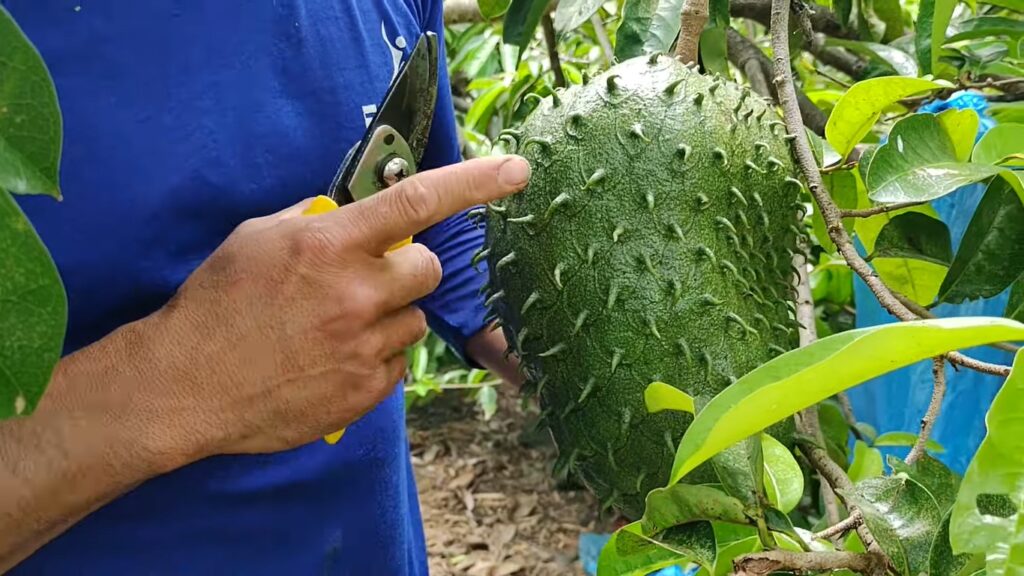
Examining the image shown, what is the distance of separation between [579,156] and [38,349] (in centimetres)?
58

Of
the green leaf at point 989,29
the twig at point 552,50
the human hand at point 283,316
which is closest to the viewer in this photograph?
the human hand at point 283,316

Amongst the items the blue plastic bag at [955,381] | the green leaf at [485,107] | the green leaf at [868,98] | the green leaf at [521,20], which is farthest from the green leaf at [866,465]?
the green leaf at [485,107]

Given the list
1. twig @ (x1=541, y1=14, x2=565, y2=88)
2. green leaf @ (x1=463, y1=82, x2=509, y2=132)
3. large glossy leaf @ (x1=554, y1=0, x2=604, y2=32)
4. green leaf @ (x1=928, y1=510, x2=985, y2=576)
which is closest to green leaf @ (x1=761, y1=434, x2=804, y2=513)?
green leaf @ (x1=928, y1=510, x2=985, y2=576)

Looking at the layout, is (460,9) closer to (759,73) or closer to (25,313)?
(759,73)

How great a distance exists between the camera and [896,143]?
85 centimetres

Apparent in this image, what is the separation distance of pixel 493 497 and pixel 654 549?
8.46 feet

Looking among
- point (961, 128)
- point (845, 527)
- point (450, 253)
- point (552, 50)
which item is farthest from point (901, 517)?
point (552, 50)

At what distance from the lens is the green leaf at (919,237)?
3.16 ft

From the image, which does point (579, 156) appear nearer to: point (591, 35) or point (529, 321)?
point (529, 321)

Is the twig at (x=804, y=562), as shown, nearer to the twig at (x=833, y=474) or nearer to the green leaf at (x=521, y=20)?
the twig at (x=833, y=474)

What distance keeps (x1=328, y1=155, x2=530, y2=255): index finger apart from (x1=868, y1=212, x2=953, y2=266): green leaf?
17.6 inches

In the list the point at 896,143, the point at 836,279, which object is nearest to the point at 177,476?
the point at 896,143

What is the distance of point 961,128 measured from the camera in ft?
2.90

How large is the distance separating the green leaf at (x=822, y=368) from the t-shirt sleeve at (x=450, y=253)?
0.87 m
